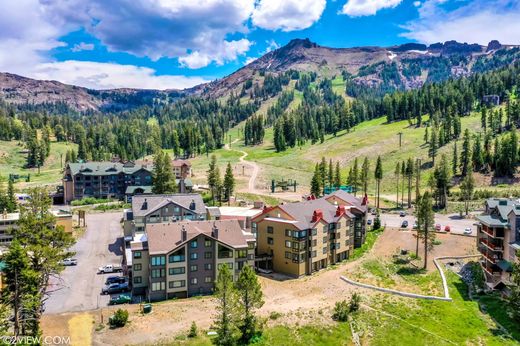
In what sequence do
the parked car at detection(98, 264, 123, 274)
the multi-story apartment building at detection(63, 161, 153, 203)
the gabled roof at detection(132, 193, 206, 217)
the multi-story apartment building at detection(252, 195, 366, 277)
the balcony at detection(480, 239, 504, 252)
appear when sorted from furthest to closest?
the multi-story apartment building at detection(63, 161, 153, 203) → the gabled roof at detection(132, 193, 206, 217) → the multi-story apartment building at detection(252, 195, 366, 277) → the parked car at detection(98, 264, 123, 274) → the balcony at detection(480, 239, 504, 252)

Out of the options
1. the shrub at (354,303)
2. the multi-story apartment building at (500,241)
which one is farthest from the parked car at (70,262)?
the multi-story apartment building at (500,241)

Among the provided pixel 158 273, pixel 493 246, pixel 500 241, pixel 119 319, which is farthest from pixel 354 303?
pixel 119 319

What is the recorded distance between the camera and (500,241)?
67625 mm

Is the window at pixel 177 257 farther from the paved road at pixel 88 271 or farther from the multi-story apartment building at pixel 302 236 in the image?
the multi-story apartment building at pixel 302 236

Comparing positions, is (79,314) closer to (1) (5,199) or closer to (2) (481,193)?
(1) (5,199)

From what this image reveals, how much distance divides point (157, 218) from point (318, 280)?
35497 mm

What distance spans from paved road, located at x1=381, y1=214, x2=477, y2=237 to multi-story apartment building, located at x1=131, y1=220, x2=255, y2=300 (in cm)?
5077

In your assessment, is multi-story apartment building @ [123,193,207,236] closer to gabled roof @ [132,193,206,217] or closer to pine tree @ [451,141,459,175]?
gabled roof @ [132,193,206,217]

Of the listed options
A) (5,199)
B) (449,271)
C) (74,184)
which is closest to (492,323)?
(449,271)

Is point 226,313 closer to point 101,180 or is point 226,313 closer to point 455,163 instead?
point 101,180

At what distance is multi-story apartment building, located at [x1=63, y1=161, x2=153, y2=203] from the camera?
137625mm

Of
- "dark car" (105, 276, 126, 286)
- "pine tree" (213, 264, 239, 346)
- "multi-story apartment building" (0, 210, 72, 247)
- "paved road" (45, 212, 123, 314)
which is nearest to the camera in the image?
"pine tree" (213, 264, 239, 346)

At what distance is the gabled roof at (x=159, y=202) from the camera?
84250mm

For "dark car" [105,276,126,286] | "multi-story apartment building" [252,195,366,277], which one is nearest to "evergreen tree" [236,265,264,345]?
"multi-story apartment building" [252,195,366,277]
